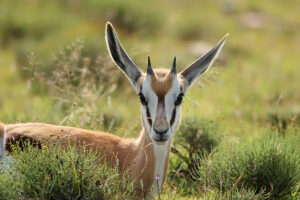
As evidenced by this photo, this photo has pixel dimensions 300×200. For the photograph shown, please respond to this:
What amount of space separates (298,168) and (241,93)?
721cm

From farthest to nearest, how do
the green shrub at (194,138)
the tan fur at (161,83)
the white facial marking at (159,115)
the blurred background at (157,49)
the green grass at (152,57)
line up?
the blurred background at (157,49)
the green grass at (152,57)
the green shrub at (194,138)
the tan fur at (161,83)
the white facial marking at (159,115)

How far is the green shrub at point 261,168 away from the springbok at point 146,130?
0.66 m

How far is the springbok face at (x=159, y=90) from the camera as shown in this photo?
17.3 feet

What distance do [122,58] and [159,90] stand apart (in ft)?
2.16

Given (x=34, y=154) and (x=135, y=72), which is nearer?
(x=34, y=154)

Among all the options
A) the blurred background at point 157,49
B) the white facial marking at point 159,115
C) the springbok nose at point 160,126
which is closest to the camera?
the springbok nose at point 160,126

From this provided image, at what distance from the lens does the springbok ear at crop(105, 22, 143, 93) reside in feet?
19.0

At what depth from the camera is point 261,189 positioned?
5641mm

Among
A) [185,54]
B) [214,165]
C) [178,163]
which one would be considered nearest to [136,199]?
[214,165]

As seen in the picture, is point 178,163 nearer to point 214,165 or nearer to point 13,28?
point 214,165

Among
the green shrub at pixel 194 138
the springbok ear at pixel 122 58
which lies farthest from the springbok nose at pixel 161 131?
the green shrub at pixel 194 138

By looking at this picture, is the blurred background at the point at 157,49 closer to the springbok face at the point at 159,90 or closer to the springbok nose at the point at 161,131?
the springbok face at the point at 159,90

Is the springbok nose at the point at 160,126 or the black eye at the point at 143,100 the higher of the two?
the black eye at the point at 143,100

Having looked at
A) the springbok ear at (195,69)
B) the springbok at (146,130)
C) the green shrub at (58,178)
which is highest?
the springbok ear at (195,69)
